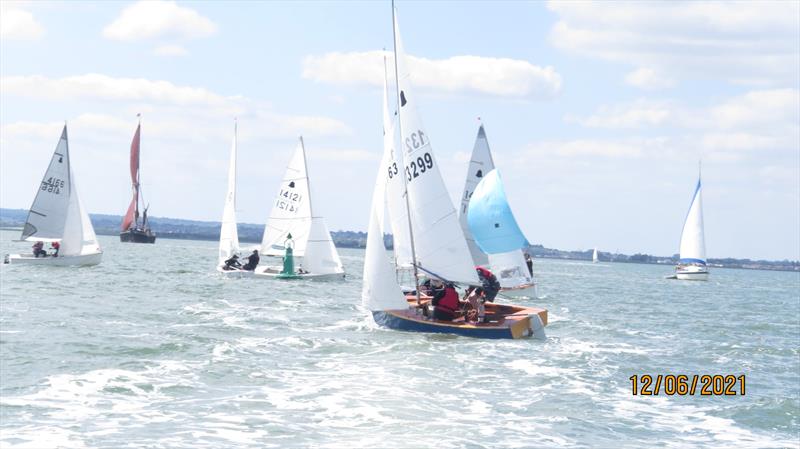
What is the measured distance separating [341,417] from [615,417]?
4305 millimetres

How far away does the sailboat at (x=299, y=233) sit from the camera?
44.8 m

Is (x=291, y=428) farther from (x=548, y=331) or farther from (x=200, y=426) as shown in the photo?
(x=548, y=331)

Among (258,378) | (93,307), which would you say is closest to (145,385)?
(258,378)

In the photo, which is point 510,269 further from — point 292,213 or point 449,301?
point 449,301

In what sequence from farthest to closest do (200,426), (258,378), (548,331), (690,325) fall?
(690,325), (548,331), (258,378), (200,426)

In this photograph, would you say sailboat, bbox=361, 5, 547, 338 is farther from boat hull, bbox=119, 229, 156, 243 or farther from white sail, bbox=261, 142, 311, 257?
boat hull, bbox=119, 229, 156, 243

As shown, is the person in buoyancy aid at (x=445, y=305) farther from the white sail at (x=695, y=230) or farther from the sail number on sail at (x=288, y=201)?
the white sail at (x=695, y=230)

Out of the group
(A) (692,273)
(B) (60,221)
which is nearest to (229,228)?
(B) (60,221)

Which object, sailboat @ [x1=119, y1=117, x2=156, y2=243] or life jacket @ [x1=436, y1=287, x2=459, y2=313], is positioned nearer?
life jacket @ [x1=436, y1=287, x2=459, y2=313]

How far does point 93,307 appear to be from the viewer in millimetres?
28000

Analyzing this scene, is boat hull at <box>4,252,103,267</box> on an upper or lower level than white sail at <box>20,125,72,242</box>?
lower

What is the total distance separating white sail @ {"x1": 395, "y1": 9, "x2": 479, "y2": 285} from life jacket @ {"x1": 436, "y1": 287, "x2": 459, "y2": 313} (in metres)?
1.22
